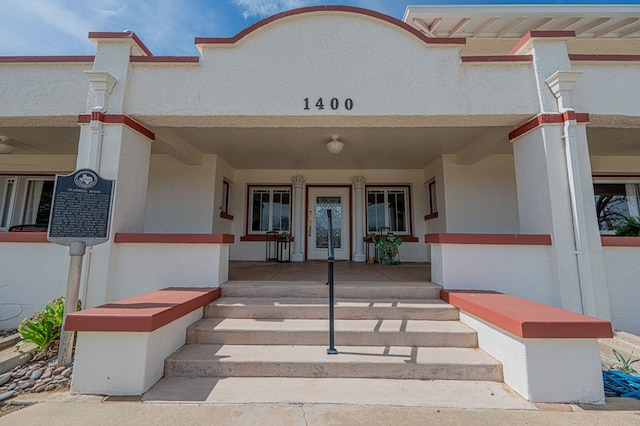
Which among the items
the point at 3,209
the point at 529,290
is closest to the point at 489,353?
the point at 529,290

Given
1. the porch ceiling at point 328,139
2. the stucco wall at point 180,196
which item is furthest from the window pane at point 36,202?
the stucco wall at point 180,196

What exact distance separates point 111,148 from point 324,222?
540 centimetres

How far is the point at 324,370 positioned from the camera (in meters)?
2.52

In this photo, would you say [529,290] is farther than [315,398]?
Yes

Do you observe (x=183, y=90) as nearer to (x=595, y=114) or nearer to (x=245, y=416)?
(x=245, y=416)

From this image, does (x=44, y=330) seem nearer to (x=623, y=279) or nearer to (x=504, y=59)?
(x=504, y=59)

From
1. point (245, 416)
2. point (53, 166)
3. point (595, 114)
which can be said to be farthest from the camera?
point (53, 166)

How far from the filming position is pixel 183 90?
407cm

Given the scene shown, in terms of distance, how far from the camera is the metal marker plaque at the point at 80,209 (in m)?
2.86

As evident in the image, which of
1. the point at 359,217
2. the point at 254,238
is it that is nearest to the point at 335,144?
the point at 359,217

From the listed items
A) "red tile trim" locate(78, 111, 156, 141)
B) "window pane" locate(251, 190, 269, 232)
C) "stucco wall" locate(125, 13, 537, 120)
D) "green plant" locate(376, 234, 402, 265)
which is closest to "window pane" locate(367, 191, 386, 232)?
"green plant" locate(376, 234, 402, 265)

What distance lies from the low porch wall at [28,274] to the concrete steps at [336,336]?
2.37 meters

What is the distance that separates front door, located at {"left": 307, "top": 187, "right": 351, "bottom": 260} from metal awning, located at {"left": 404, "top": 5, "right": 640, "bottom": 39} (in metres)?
4.37

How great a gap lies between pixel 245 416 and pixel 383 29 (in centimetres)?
489
